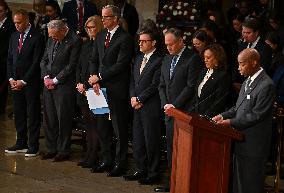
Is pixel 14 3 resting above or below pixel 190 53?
above

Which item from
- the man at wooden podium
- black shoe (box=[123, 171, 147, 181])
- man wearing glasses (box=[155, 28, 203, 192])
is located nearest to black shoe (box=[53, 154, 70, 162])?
black shoe (box=[123, 171, 147, 181])

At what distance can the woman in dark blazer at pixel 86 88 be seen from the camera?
1001cm

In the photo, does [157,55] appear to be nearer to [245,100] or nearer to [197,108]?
[197,108]

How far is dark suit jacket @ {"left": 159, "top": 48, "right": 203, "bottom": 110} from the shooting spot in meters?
8.73

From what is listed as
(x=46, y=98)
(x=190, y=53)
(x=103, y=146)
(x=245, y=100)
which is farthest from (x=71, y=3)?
(x=245, y=100)

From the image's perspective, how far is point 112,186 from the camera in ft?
30.2

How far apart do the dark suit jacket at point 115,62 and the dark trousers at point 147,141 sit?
0.46 metres

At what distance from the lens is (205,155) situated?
704 centimetres

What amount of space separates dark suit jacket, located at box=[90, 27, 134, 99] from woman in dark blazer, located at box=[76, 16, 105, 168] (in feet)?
0.66

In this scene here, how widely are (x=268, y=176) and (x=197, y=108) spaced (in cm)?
210

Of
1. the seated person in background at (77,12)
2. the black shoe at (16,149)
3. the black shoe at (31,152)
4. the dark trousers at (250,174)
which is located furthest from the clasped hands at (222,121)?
the seated person in background at (77,12)

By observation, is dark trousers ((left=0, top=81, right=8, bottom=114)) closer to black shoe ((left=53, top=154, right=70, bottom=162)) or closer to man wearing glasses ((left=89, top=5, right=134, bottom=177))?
black shoe ((left=53, top=154, right=70, bottom=162))

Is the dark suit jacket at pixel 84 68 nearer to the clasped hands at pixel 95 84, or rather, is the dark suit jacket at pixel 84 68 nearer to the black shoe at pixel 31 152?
the clasped hands at pixel 95 84

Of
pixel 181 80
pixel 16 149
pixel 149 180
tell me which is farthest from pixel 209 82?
pixel 16 149
